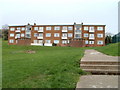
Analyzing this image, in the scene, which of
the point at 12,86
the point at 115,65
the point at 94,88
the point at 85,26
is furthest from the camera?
the point at 85,26

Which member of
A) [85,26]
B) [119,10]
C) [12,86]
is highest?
[85,26]

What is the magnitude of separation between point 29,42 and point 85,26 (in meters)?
23.6

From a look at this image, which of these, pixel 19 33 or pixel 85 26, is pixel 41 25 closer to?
pixel 19 33

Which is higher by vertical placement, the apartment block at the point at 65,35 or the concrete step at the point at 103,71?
the apartment block at the point at 65,35

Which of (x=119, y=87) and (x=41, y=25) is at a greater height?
(x=41, y=25)

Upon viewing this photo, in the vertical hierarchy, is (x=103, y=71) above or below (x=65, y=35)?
below

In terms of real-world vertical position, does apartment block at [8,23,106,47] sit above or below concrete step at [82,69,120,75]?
above

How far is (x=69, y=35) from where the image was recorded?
6694 cm

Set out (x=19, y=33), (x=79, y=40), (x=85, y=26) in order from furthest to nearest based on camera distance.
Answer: (x=19, y=33) → (x=85, y=26) → (x=79, y=40)

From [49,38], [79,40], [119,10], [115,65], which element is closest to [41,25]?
[49,38]

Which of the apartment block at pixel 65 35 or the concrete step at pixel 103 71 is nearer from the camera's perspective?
the concrete step at pixel 103 71

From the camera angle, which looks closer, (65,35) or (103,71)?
(103,71)

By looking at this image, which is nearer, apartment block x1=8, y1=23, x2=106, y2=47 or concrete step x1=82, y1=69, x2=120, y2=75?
concrete step x1=82, y1=69, x2=120, y2=75

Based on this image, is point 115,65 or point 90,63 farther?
point 90,63
